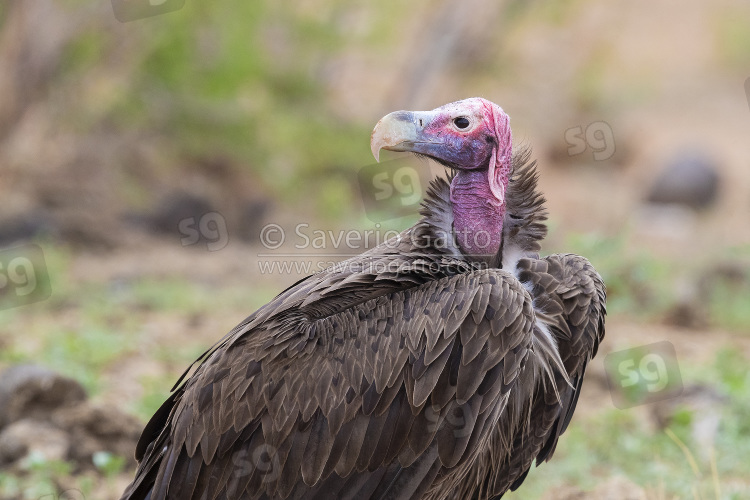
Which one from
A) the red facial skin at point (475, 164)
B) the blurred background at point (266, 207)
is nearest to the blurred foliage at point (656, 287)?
the blurred background at point (266, 207)

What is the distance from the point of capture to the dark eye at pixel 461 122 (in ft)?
12.7

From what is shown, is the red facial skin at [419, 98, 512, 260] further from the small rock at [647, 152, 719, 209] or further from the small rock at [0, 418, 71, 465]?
the small rock at [647, 152, 719, 209]

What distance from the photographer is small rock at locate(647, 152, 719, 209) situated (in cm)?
1698

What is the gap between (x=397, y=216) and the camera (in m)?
8.64

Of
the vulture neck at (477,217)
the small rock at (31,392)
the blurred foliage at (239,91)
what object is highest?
the blurred foliage at (239,91)

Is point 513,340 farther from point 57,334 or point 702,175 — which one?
point 702,175

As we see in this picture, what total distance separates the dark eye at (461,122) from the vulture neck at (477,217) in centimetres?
21

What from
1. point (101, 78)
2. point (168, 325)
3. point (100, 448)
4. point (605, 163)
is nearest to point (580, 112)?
point (605, 163)

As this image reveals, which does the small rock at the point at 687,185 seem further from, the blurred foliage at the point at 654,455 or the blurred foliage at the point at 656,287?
the blurred foliage at the point at 654,455

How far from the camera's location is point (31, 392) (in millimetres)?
5391

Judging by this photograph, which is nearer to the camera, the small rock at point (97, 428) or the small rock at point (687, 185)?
the small rock at point (97, 428)

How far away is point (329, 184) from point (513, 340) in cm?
896

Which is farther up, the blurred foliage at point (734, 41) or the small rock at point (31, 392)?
the blurred foliage at point (734, 41)

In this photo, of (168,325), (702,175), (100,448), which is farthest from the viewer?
(702,175)
